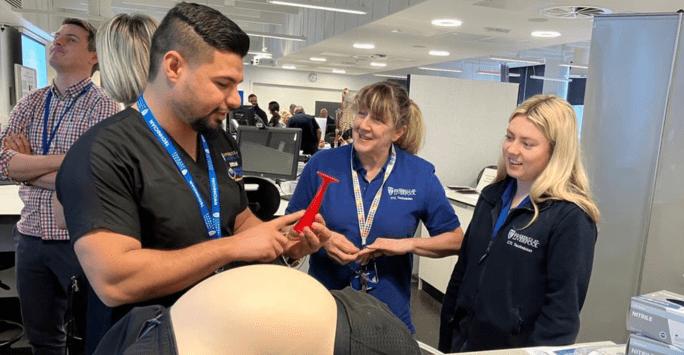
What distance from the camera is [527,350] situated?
1.46 meters

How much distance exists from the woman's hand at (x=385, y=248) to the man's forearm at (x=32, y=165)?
1.14 meters

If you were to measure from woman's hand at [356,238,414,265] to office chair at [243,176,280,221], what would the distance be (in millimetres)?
1337

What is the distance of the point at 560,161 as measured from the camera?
5.51 ft

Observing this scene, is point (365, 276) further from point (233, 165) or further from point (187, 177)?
point (187, 177)

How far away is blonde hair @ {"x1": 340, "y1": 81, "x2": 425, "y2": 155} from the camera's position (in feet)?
6.23

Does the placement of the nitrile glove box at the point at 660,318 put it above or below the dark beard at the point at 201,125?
below

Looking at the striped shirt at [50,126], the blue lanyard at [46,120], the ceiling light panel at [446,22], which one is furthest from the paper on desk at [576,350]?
the ceiling light panel at [446,22]

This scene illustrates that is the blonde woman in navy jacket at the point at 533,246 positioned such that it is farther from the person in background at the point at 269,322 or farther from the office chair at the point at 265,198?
the office chair at the point at 265,198

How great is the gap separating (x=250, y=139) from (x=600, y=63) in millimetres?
2481

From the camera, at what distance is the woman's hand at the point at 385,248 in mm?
1771

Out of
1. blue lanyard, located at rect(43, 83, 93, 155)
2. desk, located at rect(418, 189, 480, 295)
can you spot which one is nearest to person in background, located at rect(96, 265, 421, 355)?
blue lanyard, located at rect(43, 83, 93, 155)

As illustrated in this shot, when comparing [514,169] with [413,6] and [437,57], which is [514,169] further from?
[437,57]

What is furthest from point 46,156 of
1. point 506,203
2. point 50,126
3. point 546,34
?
point 546,34

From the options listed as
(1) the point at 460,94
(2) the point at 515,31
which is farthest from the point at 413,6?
(2) the point at 515,31
